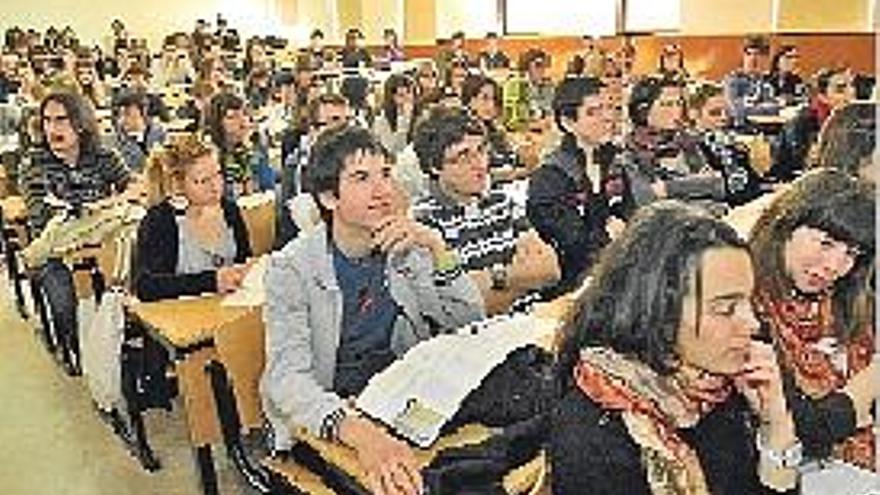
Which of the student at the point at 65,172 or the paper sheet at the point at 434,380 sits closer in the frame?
the paper sheet at the point at 434,380

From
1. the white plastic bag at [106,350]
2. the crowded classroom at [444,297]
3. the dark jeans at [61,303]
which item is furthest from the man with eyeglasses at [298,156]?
the dark jeans at [61,303]

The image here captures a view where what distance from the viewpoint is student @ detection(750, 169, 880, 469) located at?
2225 millimetres

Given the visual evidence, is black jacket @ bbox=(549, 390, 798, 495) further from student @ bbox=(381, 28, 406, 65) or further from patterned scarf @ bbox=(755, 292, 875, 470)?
student @ bbox=(381, 28, 406, 65)

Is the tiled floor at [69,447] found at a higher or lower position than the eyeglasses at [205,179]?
lower

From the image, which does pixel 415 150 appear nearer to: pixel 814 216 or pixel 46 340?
pixel 814 216

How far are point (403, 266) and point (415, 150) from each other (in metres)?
1.20

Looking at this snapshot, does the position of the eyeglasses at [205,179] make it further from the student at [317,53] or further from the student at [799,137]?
the student at [317,53]

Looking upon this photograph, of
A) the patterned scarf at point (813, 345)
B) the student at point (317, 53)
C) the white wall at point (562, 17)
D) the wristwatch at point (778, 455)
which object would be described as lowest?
the wristwatch at point (778, 455)

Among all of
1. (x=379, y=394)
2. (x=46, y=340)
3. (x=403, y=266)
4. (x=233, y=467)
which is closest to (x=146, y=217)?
(x=233, y=467)

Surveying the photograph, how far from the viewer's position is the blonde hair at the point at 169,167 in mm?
3934

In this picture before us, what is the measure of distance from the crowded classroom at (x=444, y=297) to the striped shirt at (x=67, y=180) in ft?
0.05

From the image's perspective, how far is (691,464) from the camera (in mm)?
1755

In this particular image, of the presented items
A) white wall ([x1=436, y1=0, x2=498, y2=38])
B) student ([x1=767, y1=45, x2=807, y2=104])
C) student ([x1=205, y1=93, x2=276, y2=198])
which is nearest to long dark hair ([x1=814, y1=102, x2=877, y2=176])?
student ([x1=205, y1=93, x2=276, y2=198])

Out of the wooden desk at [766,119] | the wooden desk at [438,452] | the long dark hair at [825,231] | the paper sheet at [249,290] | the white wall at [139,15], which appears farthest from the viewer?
the white wall at [139,15]
